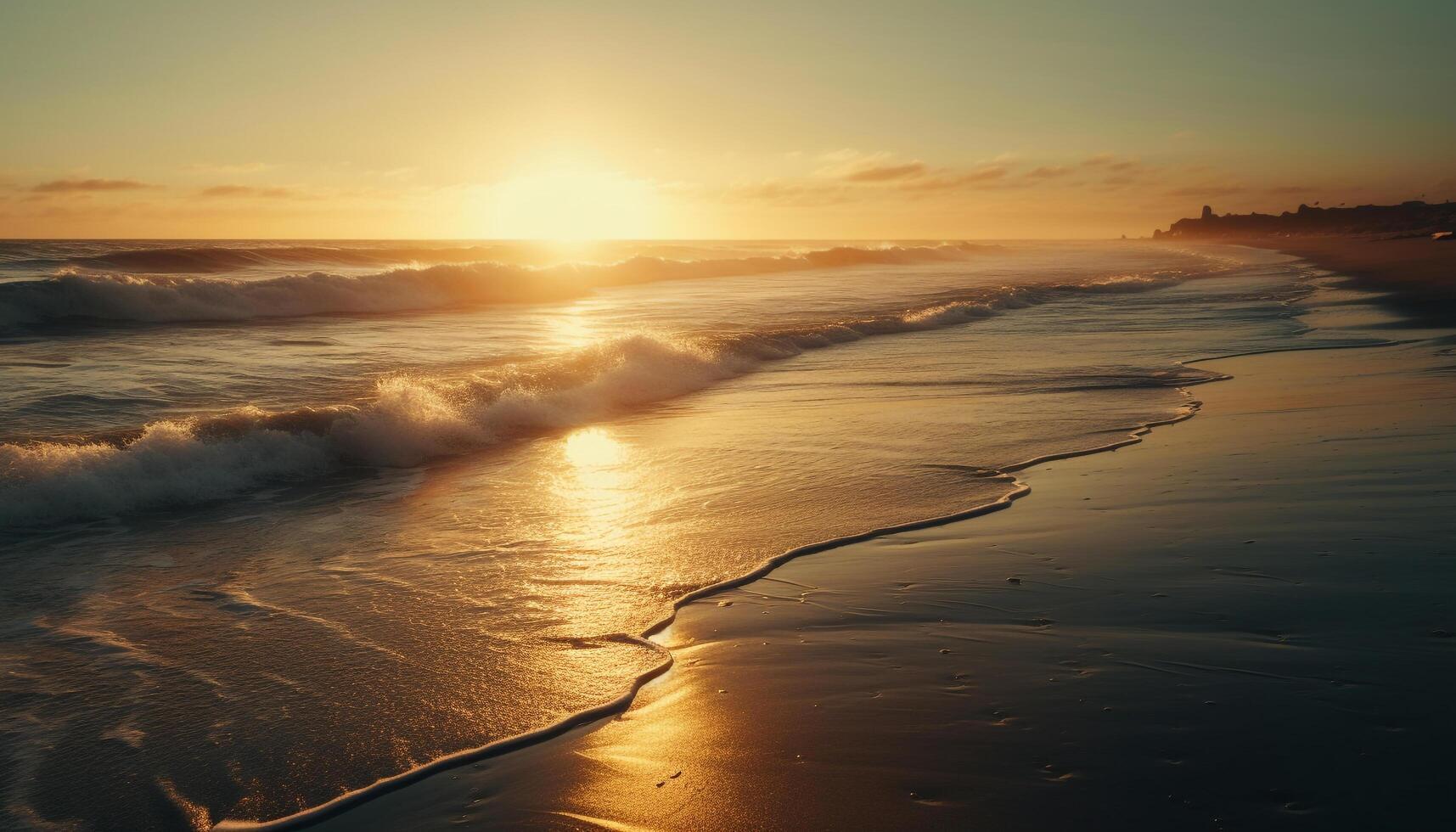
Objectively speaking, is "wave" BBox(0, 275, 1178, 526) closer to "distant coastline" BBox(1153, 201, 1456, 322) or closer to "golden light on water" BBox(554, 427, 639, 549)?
"golden light on water" BBox(554, 427, 639, 549)

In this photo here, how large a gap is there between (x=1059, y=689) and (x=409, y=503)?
17.3 ft

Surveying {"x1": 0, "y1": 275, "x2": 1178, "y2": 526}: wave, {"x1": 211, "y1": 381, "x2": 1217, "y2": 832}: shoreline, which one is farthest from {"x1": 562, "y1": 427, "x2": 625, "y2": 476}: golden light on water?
{"x1": 211, "y1": 381, "x2": 1217, "y2": 832}: shoreline

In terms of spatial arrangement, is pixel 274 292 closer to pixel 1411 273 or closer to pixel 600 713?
pixel 600 713

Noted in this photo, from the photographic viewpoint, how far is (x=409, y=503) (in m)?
7.24

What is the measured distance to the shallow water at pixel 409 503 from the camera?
11.8 feet

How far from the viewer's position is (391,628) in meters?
4.55

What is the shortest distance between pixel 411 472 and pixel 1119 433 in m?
6.64

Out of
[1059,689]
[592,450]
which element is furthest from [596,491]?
[1059,689]

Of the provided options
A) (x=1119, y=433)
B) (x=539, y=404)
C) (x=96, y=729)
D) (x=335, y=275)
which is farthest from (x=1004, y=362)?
(x=335, y=275)

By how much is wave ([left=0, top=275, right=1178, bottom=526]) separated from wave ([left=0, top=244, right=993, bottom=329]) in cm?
1526

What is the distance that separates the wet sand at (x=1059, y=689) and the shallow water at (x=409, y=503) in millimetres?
427

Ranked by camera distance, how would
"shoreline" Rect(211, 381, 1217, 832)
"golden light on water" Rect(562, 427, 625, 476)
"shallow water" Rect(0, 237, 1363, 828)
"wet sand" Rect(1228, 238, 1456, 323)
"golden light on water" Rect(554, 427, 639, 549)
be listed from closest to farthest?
1. "shoreline" Rect(211, 381, 1217, 832)
2. "shallow water" Rect(0, 237, 1363, 828)
3. "golden light on water" Rect(554, 427, 639, 549)
4. "golden light on water" Rect(562, 427, 625, 476)
5. "wet sand" Rect(1228, 238, 1456, 323)

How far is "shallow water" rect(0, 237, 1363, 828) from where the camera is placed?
360 centimetres

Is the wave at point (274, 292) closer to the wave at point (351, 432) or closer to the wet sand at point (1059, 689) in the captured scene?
the wave at point (351, 432)
